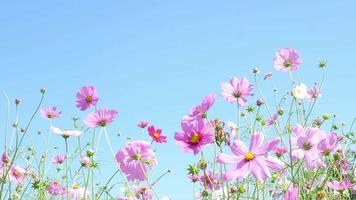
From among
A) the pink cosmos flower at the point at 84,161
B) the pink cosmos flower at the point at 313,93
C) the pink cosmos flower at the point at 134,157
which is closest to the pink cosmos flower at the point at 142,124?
the pink cosmos flower at the point at 84,161

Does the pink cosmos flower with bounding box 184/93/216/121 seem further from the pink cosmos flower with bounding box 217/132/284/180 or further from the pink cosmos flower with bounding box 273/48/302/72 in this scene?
the pink cosmos flower with bounding box 273/48/302/72

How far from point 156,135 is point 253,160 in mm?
774

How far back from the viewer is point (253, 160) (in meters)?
1.38

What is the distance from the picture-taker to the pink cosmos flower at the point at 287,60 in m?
2.97

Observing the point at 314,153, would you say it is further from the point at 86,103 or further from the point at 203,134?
the point at 86,103

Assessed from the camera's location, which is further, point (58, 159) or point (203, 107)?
point (58, 159)

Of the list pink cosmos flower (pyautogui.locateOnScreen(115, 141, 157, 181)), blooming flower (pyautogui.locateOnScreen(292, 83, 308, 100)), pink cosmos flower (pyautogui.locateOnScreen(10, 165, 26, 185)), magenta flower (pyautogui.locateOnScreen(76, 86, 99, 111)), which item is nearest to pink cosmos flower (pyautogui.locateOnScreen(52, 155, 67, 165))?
pink cosmos flower (pyautogui.locateOnScreen(10, 165, 26, 185))

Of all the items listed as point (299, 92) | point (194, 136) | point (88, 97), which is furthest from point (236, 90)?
point (88, 97)

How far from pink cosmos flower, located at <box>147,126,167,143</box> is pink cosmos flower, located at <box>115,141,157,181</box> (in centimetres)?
12

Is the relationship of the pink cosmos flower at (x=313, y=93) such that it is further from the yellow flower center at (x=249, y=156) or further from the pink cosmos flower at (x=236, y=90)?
the yellow flower center at (x=249, y=156)

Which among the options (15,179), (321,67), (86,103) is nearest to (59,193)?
(15,179)

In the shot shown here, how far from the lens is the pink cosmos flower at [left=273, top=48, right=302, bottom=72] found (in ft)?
9.75

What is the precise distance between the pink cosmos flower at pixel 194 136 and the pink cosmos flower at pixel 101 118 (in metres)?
0.66

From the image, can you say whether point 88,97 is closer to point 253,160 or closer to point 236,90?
point 236,90
